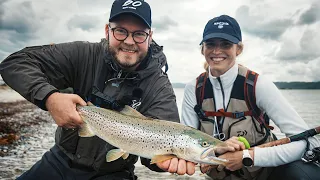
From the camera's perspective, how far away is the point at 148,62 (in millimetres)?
4332

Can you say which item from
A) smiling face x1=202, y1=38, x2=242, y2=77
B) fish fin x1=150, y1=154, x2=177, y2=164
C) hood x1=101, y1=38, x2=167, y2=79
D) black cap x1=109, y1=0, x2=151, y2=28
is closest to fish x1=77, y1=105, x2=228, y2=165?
fish fin x1=150, y1=154, x2=177, y2=164

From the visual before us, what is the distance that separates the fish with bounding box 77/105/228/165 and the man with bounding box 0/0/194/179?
1.04 feet

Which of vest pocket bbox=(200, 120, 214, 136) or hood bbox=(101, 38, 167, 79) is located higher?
hood bbox=(101, 38, 167, 79)

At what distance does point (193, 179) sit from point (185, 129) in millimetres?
4161

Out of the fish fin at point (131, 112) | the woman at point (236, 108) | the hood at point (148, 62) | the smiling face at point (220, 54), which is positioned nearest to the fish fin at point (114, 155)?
the fish fin at point (131, 112)

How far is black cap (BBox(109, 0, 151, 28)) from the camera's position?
4.04 meters

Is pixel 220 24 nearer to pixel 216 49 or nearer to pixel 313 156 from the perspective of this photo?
pixel 216 49

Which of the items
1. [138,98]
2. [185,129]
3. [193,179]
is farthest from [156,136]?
[193,179]

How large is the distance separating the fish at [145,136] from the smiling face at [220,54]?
1.91m

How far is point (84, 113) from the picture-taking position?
11.8 ft

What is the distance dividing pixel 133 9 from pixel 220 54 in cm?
178

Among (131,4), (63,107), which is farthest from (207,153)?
(131,4)

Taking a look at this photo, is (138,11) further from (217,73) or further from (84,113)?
(217,73)

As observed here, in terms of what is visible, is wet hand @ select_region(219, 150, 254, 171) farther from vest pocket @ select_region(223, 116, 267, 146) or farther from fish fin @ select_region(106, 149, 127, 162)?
fish fin @ select_region(106, 149, 127, 162)
